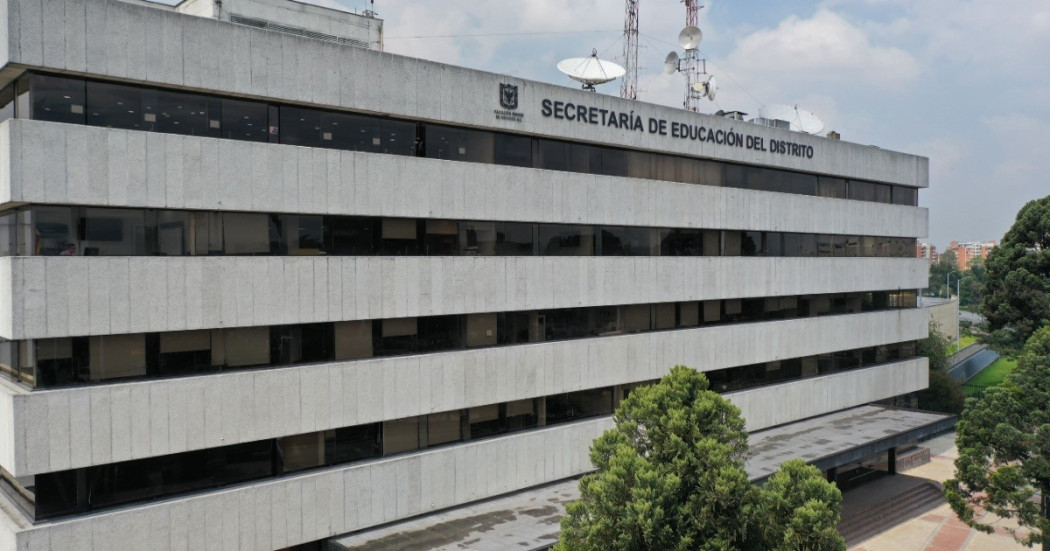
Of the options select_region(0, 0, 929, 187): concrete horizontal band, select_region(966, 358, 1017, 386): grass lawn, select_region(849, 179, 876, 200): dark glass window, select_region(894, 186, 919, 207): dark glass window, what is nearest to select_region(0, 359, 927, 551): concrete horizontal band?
select_region(0, 0, 929, 187): concrete horizontal band

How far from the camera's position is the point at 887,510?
124ft

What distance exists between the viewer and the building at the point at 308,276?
1792cm

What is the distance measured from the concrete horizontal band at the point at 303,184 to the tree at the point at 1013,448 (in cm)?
1327

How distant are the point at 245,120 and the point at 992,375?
278 feet

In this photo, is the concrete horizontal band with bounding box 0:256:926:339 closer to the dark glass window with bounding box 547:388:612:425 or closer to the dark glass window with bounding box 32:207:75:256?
the dark glass window with bounding box 32:207:75:256

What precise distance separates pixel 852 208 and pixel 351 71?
29.2m

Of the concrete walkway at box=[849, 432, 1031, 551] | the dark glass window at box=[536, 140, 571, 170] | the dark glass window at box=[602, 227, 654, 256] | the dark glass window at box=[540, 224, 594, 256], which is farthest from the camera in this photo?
the concrete walkway at box=[849, 432, 1031, 551]

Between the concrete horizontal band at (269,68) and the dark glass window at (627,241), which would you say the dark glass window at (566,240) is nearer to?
the dark glass window at (627,241)

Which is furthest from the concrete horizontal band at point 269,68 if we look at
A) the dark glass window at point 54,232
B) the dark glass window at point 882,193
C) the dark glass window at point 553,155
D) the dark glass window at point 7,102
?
the dark glass window at point 882,193

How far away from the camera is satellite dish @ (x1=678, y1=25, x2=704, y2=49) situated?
41.1 meters

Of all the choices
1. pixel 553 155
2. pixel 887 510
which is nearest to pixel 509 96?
pixel 553 155

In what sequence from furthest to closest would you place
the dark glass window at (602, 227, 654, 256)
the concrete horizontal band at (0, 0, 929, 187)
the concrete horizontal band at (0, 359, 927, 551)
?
the dark glass window at (602, 227, 654, 256)
the concrete horizontal band at (0, 359, 927, 551)
the concrete horizontal band at (0, 0, 929, 187)

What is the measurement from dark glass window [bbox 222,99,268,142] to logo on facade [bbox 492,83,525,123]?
7.97m

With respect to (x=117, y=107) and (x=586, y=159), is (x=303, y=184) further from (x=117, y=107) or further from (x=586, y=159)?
(x=586, y=159)
